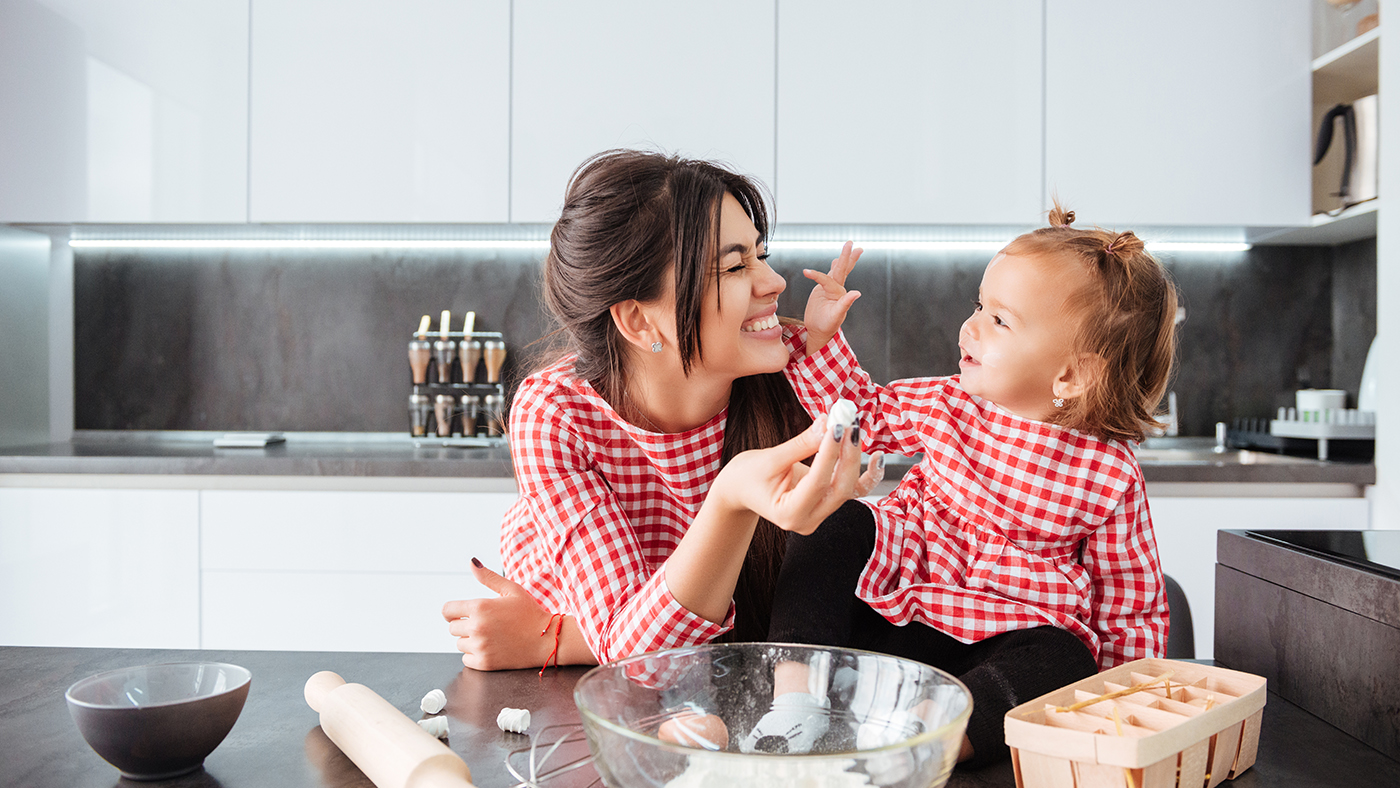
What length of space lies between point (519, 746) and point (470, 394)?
2.22 metres

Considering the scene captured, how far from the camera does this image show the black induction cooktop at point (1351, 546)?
0.72 m

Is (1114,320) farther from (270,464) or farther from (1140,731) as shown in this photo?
(270,464)

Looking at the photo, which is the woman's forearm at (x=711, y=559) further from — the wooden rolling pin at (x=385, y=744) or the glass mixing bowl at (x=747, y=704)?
the wooden rolling pin at (x=385, y=744)

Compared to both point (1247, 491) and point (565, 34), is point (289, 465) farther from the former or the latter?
point (1247, 491)

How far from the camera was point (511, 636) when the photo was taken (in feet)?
2.98

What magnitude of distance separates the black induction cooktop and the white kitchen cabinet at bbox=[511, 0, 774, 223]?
5.90 ft

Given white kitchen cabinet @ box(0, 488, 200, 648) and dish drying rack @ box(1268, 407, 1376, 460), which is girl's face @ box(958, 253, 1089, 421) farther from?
white kitchen cabinet @ box(0, 488, 200, 648)

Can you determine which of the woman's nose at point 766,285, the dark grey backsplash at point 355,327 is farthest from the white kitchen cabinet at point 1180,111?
the woman's nose at point 766,285

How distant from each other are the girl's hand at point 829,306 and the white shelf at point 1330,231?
1.76 m

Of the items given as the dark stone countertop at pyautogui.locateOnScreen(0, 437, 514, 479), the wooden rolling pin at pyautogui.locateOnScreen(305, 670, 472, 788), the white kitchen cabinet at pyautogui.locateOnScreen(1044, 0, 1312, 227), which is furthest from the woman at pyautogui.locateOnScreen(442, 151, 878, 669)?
the white kitchen cabinet at pyautogui.locateOnScreen(1044, 0, 1312, 227)

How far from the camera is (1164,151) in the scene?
2.40 metres

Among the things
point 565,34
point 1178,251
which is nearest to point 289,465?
point 565,34

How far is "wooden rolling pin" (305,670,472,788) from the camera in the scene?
21.8 inches

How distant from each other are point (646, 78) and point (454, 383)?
1098 millimetres
